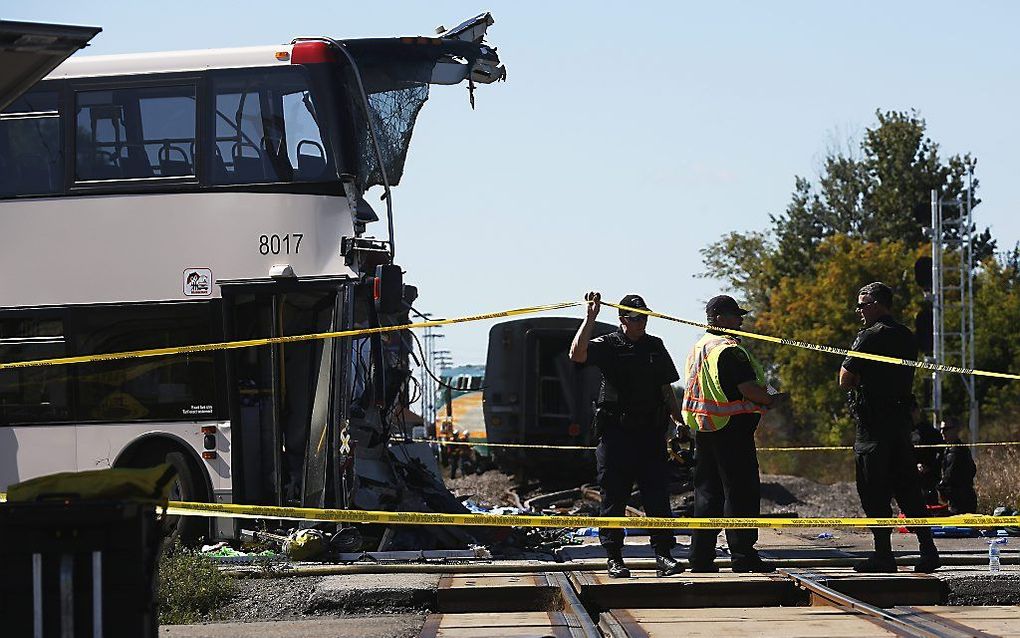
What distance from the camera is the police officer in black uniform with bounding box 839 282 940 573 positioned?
10.2 metres

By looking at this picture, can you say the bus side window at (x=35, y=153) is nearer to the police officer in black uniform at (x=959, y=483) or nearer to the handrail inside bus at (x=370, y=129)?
the handrail inside bus at (x=370, y=129)

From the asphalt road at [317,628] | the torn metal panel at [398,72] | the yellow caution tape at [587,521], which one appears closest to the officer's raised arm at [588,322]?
the yellow caution tape at [587,521]

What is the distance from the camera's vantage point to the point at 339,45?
13.8 m

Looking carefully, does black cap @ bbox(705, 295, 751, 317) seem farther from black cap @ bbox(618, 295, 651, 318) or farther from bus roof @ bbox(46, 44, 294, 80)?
bus roof @ bbox(46, 44, 294, 80)

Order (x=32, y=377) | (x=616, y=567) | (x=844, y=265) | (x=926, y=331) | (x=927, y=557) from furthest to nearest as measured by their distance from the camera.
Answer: (x=844, y=265) → (x=926, y=331) → (x=32, y=377) → (x=616, y=567) → (x=927, y=557)

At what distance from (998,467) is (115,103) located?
20.7 m

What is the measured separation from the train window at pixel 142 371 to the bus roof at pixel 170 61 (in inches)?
82.5

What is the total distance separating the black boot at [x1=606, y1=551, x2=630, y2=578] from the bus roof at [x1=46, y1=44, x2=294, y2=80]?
567cm

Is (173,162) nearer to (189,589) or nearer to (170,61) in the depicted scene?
(170,61)

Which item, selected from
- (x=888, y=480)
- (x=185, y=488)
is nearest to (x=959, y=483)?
(x=888, y=480)

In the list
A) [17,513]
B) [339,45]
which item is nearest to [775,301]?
[339,45]

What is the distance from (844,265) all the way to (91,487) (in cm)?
6246

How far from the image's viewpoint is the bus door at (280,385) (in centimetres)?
1344

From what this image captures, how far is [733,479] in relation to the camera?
1023cm
